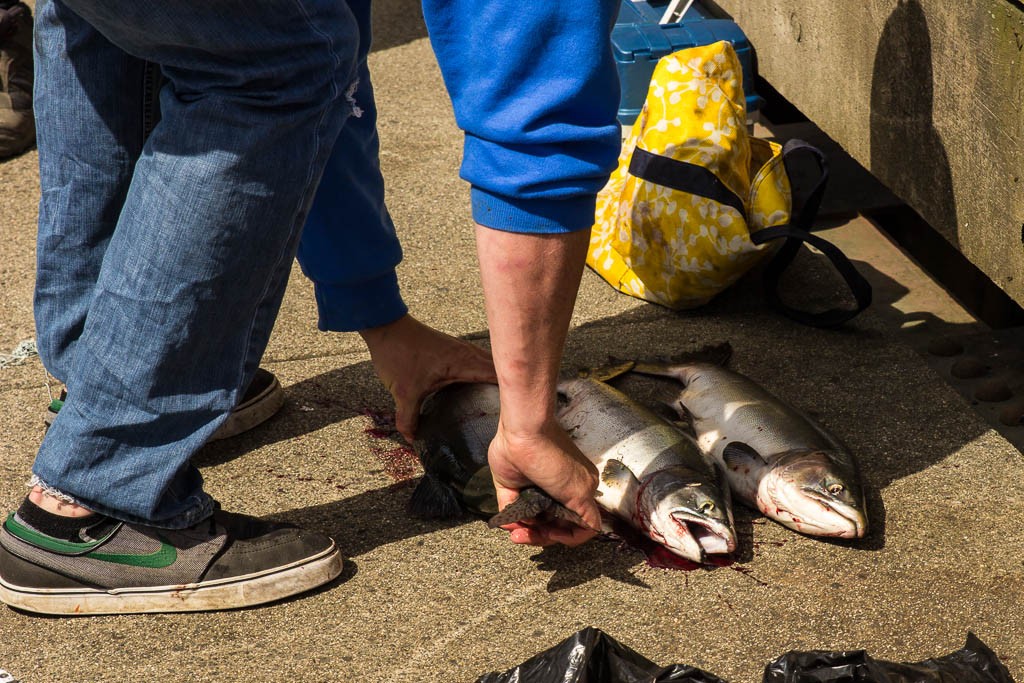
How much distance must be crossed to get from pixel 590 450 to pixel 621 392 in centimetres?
24

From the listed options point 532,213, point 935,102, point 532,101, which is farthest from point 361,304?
point 935,102

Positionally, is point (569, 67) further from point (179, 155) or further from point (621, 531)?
point (621, 531)

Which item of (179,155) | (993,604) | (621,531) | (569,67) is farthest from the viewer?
(621,531)

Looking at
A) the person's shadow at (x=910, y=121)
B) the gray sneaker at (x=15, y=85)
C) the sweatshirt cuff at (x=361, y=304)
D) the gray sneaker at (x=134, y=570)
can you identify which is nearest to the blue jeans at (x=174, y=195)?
the gray sneaker at (x=134, y=570)

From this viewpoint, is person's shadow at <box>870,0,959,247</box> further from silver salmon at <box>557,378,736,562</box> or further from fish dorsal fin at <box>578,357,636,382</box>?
silver salmon at <box>557,378,736,562</box>

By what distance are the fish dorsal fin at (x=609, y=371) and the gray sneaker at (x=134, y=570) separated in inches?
38.4

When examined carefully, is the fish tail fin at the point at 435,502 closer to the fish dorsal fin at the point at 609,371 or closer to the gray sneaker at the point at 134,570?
the gray sneaker at the point at 134,570

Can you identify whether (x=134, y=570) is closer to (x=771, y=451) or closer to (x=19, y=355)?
(x=19, y=355)

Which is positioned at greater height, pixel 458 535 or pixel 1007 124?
pixel 1007 124

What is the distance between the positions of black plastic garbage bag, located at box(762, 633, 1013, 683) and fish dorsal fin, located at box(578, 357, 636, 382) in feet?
3.82

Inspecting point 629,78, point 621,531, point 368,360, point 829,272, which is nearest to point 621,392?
point 621,531

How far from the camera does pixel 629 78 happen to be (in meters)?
3.94

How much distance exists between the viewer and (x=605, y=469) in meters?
2.57

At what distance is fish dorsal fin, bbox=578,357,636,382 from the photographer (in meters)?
2.97
